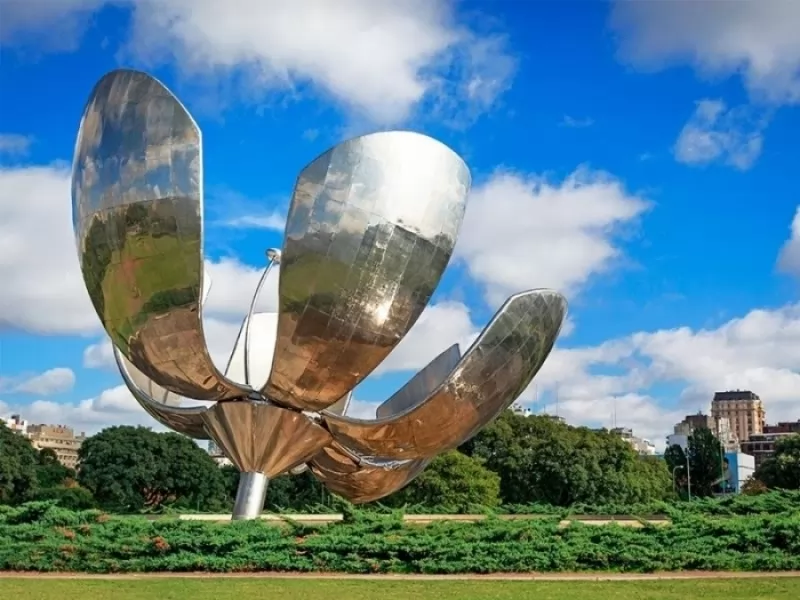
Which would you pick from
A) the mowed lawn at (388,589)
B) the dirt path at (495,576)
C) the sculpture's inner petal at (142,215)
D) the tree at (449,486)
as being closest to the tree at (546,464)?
the tree at (449,486)

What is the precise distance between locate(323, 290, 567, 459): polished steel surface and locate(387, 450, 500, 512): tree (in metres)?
21.1

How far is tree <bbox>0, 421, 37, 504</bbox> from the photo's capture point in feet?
132

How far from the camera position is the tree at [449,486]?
111ft

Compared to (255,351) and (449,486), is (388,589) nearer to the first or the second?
(255,351)

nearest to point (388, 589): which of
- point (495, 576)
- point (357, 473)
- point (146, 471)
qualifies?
point (495, 576)

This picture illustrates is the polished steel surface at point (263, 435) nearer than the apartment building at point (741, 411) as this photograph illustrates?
Yes

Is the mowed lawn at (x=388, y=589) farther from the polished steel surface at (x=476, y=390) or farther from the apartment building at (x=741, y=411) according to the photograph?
the apartment building at (x=741, y=411)

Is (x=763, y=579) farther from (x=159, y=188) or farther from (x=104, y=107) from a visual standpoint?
(x=104, y=107)

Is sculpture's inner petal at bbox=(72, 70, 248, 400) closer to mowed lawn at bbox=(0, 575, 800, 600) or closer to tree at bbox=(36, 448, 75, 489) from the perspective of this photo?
mowed lawn at bbox=(0, 575, 800, 600)

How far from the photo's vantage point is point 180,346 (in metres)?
11.3

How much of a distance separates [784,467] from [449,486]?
23.2 metres

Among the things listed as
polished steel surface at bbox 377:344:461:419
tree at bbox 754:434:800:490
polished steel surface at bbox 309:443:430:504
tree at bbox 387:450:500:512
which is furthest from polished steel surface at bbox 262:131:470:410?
tree at bbox 754:434:800:490

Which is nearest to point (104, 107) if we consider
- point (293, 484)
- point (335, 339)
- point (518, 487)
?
point (335, 339)

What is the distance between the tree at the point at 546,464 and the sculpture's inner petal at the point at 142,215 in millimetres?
30449
